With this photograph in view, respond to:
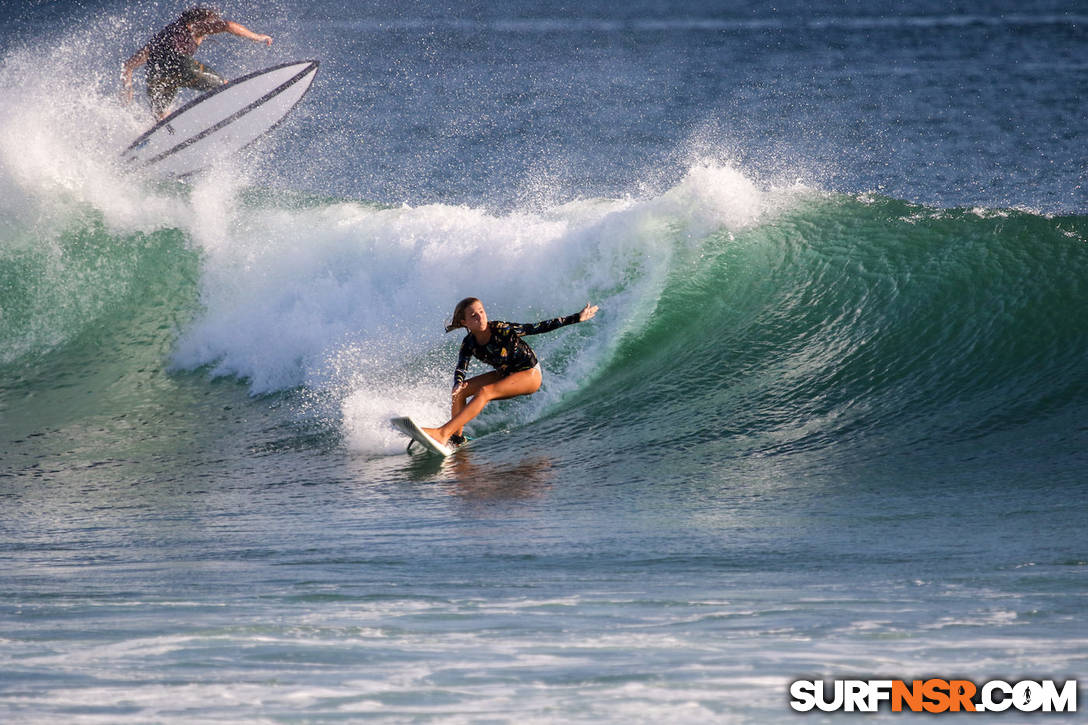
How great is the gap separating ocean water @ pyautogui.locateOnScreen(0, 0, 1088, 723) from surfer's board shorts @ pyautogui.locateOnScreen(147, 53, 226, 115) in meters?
0.88

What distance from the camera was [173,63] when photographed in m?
11.4

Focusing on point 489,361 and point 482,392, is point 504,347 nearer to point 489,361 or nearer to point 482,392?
point 489,361

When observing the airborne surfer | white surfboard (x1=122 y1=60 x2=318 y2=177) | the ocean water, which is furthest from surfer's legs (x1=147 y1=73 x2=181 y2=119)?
the ocean water

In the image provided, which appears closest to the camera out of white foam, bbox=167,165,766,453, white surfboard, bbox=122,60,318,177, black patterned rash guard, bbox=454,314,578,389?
black patterned rash guard, bbox=454,314,578,389

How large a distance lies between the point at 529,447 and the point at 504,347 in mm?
634

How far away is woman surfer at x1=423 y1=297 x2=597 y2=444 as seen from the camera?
675cm

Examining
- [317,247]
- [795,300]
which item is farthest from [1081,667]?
[317,247]

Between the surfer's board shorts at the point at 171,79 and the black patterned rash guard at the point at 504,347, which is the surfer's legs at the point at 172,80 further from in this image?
the black patterned rash guard at the point at 504,347

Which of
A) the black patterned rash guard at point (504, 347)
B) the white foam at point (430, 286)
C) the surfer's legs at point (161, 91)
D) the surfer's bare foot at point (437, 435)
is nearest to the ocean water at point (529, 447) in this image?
the white foam at point (430, 286)

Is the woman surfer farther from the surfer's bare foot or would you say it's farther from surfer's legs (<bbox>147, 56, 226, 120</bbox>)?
surfer's legs (<bbox>147, 56, 226, 120</bbox>)

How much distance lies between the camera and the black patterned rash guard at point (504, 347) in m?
6.91

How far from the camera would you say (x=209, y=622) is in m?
3.42

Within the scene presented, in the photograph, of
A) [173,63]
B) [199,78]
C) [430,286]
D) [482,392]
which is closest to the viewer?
[482,392]

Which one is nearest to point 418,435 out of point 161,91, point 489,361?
point 489,361
